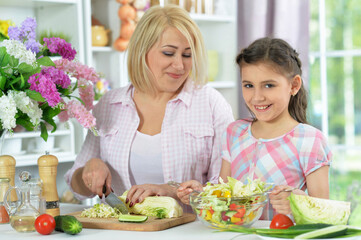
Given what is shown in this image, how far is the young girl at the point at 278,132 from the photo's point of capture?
192 cm

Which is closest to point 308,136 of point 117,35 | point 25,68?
point 25,68

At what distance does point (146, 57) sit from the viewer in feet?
7.73

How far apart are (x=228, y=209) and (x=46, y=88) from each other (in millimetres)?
699

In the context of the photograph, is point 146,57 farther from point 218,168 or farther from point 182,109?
point 218,168

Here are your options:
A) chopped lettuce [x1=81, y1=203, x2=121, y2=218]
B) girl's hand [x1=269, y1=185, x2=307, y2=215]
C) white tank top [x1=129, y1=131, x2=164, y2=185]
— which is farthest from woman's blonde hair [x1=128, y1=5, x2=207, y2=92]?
Answer: girl's hand [x1=269, y1=185, x2=307, y2=215]

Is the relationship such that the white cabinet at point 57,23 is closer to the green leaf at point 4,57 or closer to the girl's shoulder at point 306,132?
the green leaf at point 4,57

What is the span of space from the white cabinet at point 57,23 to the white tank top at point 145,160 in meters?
0.79

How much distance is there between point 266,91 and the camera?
1967mm

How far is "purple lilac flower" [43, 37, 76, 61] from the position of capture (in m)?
1.97

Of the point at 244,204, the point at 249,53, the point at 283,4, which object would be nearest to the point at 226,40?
the point at 283,4

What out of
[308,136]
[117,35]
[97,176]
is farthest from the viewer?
[117,35]

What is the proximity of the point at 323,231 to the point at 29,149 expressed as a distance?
196 cm

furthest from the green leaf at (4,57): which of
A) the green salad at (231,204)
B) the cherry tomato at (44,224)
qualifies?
the green salad at (231,204)

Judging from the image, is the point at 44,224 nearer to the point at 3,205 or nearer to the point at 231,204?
the point at 3,205
